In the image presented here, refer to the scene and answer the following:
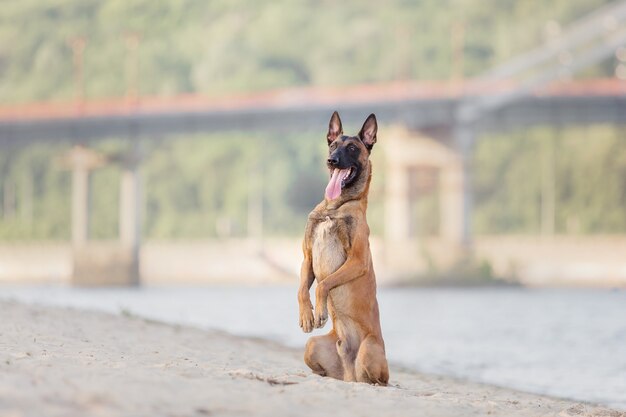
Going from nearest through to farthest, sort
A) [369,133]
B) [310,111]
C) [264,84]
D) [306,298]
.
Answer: [306,298] < [369,133] < [310,111] < [264,84]

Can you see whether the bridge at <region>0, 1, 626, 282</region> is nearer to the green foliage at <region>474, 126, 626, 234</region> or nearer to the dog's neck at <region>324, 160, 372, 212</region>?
the green foliage at <region>474, 126, 626, 234</region>

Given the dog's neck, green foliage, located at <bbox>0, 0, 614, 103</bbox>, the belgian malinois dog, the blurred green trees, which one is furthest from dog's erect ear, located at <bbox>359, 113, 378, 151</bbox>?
green foliage, located at <bbox>0, 0, 614, 103</bbox>

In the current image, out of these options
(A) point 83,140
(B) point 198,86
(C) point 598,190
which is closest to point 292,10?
(B) point 198,86

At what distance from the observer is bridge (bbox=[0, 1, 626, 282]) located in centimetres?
9244

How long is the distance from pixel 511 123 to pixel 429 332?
187ft

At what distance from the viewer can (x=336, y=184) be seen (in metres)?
12.2

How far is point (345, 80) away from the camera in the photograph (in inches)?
5910

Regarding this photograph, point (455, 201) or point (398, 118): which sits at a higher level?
point (398, 118)

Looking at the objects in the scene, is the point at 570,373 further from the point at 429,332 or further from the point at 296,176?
the point at 296,176

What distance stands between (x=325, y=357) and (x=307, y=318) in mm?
442

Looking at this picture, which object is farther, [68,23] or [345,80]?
[68,23]

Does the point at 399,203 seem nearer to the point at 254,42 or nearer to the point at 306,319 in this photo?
the point at 254,42

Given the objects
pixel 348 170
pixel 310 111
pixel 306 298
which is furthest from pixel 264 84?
pixel 306 298

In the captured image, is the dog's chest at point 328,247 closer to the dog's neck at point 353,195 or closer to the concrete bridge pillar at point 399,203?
the dog's neck at point 353,195
